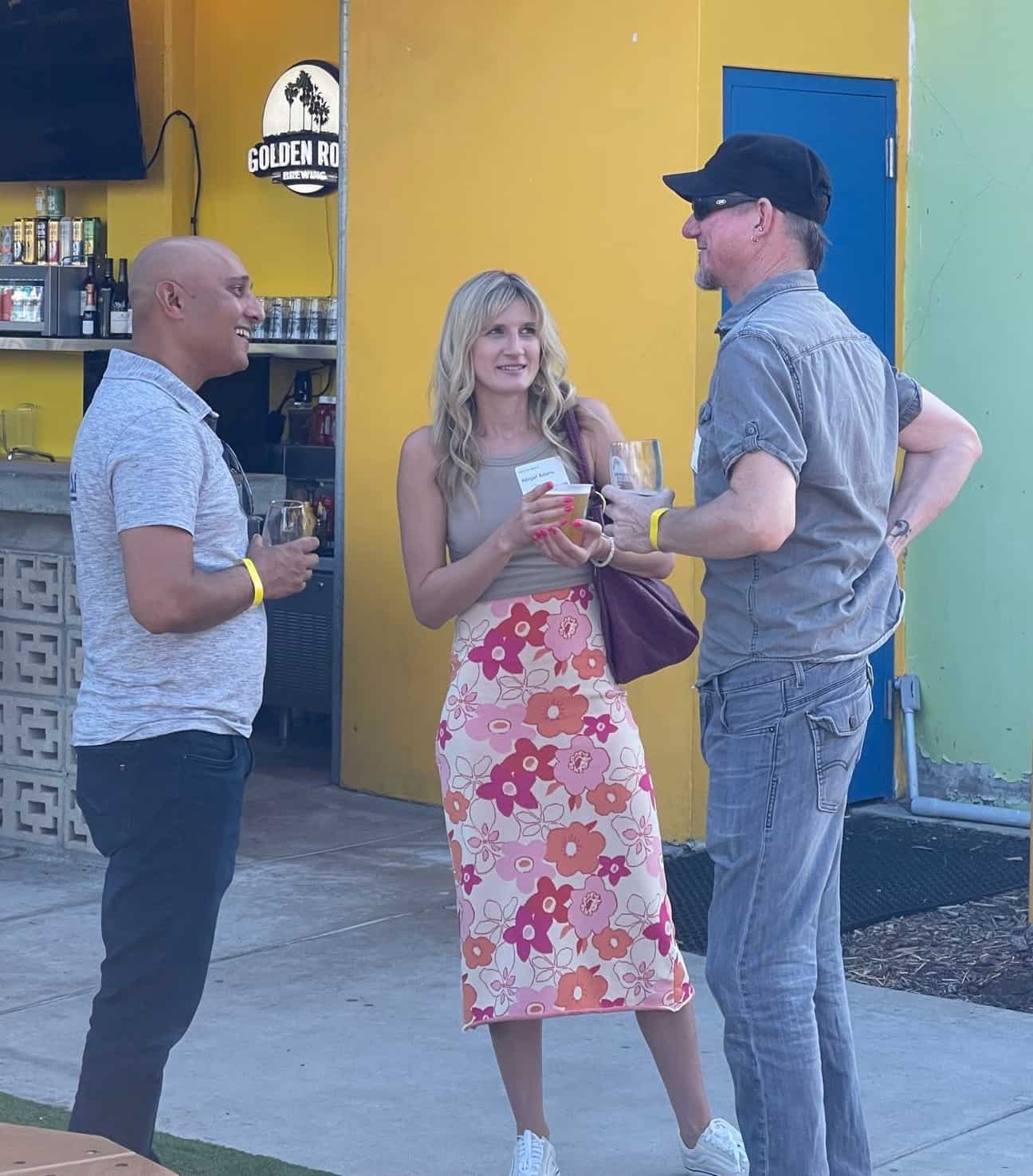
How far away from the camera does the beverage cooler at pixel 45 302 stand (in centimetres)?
973

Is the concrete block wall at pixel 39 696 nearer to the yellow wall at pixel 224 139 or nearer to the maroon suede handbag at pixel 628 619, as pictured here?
the yellow wall at pixel 224 139

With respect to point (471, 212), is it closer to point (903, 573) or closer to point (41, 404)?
point (903, 573)

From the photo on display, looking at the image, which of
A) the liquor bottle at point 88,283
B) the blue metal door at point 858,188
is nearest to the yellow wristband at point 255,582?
the blue metal door at point 858,188

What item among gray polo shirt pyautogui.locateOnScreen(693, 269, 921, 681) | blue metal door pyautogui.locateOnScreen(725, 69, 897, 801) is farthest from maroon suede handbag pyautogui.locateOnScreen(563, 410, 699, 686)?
blue metal door pyautogui.locateOnScreen(725, 69, 897, 801)

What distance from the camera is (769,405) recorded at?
3090 millimetres

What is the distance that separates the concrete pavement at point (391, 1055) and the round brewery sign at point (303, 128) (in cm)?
369

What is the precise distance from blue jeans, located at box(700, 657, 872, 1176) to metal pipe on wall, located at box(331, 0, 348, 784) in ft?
14.5

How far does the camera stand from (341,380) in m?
7.51

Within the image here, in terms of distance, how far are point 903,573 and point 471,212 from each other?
6.79ft

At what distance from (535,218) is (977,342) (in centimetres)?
164

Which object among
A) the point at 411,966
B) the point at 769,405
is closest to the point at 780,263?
the point at 769,405

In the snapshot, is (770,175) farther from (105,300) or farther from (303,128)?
(105,300)

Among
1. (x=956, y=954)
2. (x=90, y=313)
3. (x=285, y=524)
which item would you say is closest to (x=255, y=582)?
(x=285, y=524)

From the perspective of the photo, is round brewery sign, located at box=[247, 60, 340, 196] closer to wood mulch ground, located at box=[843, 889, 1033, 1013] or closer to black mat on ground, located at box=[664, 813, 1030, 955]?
black mat on ground, located at box=[664, 813, 1030, 955]
